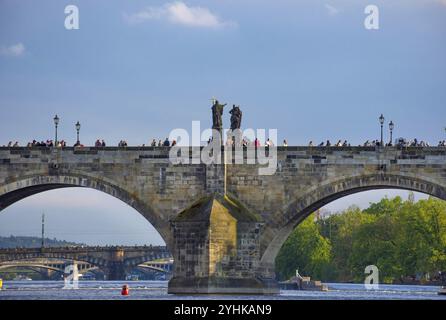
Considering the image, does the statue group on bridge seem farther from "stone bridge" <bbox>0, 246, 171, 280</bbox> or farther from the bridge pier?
the bridge pier

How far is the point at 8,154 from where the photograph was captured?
297 ft

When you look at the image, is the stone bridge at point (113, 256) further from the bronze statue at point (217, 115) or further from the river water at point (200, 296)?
the bronze statue at point (217, 115)

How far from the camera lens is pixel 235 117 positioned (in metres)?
88.4

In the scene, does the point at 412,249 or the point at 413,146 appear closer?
the point at 413,146

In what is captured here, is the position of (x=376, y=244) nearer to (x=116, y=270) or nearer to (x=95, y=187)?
(x=116, y=270)

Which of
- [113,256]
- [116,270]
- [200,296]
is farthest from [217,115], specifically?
[113,256]

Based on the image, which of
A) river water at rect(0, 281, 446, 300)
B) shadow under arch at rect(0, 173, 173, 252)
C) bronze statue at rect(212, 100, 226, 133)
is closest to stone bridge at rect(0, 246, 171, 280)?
river water at rect(0, 281, 446, 300)

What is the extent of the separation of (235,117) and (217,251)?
876 centimetres

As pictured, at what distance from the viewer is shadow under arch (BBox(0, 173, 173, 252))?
8881 centimetres

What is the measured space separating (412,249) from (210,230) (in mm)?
43155

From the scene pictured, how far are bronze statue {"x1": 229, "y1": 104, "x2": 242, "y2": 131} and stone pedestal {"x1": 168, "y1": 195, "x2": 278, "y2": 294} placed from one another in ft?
16.4

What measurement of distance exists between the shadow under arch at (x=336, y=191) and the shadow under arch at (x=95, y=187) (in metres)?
6.42

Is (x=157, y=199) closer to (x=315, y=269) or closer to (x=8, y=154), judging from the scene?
(x=8, y=154)
